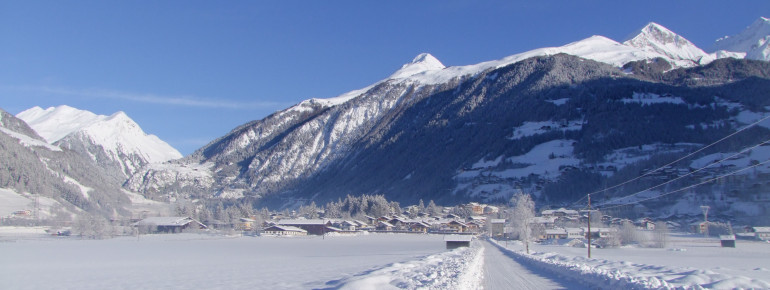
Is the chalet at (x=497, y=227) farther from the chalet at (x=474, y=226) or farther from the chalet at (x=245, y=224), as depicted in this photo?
the chalet at (x=245, y=224)

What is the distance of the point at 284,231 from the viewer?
457 feet

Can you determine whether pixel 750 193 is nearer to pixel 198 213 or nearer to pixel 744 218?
pixel 744 218

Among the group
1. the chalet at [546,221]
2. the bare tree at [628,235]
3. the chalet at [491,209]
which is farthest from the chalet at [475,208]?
the bare tree at [628,235]

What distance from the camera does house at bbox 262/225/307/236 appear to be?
138800 mm

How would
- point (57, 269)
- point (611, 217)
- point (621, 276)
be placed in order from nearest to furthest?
point (621, 276) → point (57, 269) → point (611, 217)

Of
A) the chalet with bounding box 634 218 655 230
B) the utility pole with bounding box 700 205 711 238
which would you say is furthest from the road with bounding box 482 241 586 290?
the chalet with bounding box 634 218 655 230

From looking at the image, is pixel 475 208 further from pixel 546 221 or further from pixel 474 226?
pixel 546 221

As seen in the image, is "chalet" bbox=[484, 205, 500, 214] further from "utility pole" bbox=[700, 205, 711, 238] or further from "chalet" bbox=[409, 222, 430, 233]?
"utility pole" bbox=[700, 205, 711, 238]

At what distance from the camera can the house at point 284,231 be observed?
455ft

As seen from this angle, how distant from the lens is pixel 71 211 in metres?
176

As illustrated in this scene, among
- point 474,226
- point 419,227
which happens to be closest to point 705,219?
point 474,226

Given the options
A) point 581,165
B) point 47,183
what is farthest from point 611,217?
point 47,183

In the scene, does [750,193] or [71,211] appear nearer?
[750,193]

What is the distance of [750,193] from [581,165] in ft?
235
